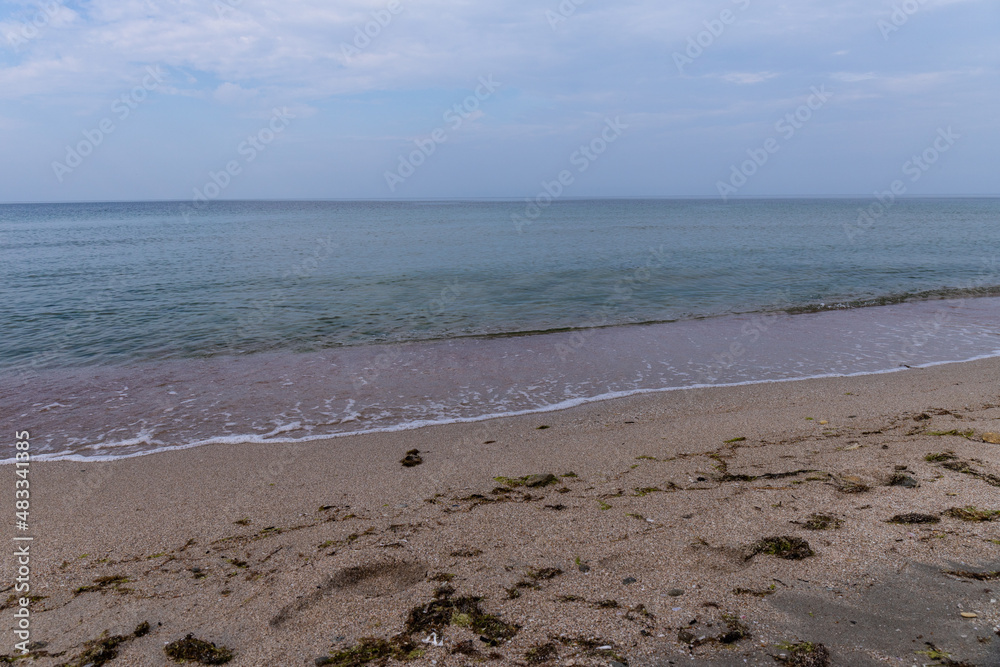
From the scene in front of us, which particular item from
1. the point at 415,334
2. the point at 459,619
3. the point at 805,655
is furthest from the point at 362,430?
the point at 415,334

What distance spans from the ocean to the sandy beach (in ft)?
5.57

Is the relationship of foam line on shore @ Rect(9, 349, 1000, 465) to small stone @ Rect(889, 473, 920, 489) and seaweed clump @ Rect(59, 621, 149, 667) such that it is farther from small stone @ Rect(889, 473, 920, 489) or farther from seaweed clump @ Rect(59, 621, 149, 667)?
small stone @ Rect(889, 473, 920, 489)

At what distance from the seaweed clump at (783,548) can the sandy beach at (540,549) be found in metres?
0.02

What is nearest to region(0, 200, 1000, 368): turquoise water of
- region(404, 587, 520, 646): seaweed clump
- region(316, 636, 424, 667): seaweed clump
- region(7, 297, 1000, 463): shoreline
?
region(7, 297, 1000, 463): shoreline

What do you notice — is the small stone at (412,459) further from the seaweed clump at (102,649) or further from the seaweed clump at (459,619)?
the seaweed clump at (102,649)

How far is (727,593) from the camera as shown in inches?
144

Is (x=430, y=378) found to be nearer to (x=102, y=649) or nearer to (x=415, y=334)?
(x=415, y=334)

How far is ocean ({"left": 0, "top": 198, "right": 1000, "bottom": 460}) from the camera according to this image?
27.6ft

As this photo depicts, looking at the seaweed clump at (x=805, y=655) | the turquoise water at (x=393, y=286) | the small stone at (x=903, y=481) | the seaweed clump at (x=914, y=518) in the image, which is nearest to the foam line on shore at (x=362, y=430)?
the small stone at (x=903, y=481)

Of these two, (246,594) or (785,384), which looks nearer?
(246,594)

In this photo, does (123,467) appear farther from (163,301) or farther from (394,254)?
(394,254)

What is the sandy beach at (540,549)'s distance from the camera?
3.30 m

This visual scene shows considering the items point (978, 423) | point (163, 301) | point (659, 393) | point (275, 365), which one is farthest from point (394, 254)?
point (978, 423)

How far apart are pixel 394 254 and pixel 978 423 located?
88.4ft
